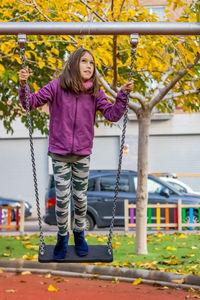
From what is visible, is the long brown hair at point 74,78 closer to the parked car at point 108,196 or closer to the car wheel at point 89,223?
the parked car at point 108,196

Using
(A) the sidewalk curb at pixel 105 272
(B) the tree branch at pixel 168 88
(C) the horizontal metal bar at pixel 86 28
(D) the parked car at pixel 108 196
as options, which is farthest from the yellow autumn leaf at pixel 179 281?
(D) the parked car at pixel 108 196

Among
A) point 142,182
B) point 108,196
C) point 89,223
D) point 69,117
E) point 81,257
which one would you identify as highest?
point 69,117

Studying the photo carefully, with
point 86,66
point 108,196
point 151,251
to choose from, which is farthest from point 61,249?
point 108,196

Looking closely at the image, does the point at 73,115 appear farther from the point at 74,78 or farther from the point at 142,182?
the point at 142,182

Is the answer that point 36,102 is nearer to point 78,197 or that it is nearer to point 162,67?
point 78,197

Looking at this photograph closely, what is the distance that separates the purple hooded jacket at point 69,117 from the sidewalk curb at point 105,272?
4962 mm

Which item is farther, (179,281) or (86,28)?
(179,281)

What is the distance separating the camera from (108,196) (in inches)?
781

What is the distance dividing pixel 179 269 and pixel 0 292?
9.70 ft

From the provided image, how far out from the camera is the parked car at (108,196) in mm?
19766

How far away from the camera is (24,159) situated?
36875 mm

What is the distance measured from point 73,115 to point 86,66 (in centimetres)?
42

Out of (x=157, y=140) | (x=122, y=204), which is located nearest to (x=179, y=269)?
(x=122, y=204)

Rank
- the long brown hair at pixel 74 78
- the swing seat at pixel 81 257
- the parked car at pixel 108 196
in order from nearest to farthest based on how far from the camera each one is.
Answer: the long brown hair at pixel 74 78
the swing seat at pixel 81 257
the parked car at pixel 108 196
